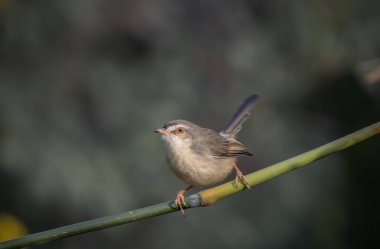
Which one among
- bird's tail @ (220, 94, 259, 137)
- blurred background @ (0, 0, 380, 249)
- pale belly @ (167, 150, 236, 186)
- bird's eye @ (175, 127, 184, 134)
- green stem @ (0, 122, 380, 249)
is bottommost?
green stem @ (0, 122, 380, 249)

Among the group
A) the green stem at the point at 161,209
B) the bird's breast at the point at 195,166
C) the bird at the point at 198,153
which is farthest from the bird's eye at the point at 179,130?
the green stem at the point at 161,209

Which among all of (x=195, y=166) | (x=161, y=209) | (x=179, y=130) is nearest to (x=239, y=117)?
(x=179, y=130)

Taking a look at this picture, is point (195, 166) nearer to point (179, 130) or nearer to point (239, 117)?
point (179, 130)

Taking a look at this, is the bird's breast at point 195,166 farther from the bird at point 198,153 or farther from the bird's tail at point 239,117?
the bird's tail at point 239,117

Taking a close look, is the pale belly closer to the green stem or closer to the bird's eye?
the bird's eye

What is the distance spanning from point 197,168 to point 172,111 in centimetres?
194

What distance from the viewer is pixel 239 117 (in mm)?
3980

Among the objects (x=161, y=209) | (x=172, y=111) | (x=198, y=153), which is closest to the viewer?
(x=161, y=209)

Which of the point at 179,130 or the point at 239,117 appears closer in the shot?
the point at 179,130

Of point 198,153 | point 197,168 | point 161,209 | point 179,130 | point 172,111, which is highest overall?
point 172,111

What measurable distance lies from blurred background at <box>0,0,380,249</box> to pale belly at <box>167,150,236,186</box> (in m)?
1.69

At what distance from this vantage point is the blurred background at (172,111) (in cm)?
501

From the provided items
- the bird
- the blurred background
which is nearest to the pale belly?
the bird

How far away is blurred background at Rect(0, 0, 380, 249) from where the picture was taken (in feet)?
16.4
